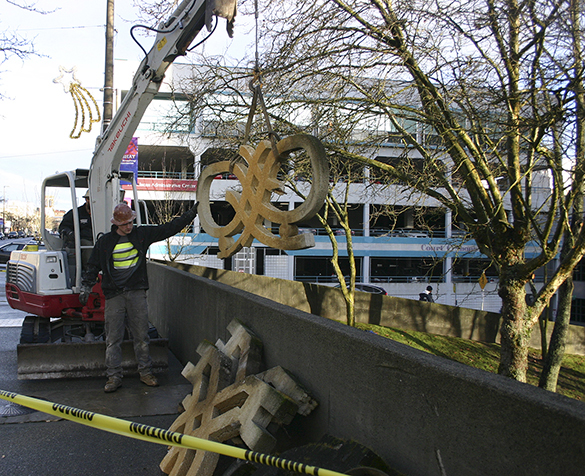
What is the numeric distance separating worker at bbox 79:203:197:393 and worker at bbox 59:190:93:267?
6.64 ft

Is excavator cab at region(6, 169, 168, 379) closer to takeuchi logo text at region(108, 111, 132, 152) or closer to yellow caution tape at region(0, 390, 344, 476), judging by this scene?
takeuchi logo text at region(108, 111, 132, 152)

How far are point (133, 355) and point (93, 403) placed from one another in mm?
1287

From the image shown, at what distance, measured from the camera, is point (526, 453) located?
1932 mm

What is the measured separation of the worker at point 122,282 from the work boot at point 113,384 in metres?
0.02

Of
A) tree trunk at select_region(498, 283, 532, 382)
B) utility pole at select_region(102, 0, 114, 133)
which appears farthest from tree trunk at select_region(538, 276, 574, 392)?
utility pole at select_region(102, 0, 114, 133)

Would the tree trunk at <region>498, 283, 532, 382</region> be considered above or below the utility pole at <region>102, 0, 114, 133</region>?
below

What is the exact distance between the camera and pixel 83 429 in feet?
15.1

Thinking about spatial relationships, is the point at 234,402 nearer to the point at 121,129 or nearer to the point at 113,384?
the point at 113,384

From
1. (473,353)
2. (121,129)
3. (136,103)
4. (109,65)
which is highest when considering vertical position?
(109,65)

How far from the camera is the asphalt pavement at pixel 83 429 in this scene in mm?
3885

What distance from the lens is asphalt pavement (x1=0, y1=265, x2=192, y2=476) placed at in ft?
12.7

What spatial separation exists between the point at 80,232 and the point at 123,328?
108 inches

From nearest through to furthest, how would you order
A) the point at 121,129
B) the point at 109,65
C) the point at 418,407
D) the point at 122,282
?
the point at 418,407, the point at 122,282, the point at 121,129, the point at 109,65

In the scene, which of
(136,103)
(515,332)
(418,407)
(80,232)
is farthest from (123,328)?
(515,332)
